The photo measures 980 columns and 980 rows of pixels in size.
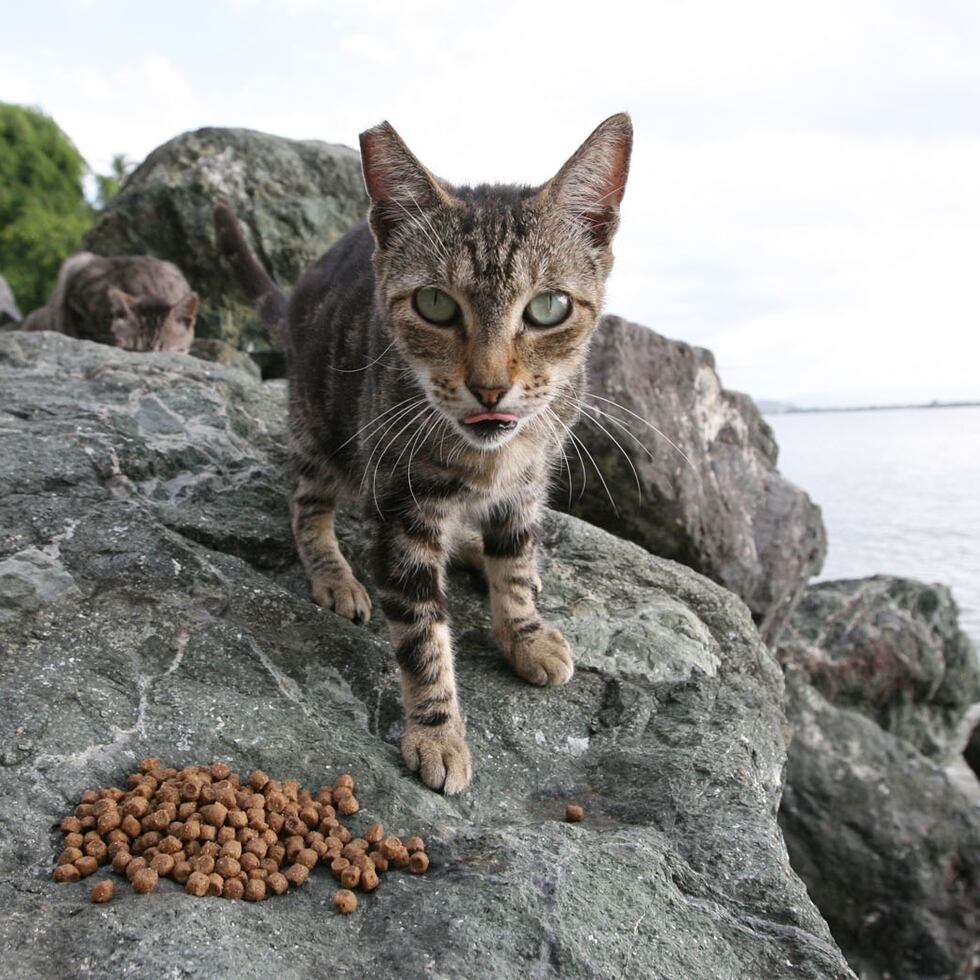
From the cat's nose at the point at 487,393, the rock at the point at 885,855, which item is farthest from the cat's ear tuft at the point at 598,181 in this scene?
the rock at the point at 885,855

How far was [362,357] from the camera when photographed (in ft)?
10.0

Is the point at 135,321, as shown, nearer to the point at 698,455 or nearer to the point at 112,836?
the point at 698,455

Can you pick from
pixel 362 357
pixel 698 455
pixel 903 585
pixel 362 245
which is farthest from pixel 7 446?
pixel 903 585

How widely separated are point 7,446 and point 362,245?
4.99 feet

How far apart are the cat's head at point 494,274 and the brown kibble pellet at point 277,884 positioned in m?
1.15

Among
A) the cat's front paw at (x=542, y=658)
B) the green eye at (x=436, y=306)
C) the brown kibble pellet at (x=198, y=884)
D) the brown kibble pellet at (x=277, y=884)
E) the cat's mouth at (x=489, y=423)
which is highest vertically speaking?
the green eye at (x=436, y=306)

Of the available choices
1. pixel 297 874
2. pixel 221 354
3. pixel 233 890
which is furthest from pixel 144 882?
pixel 221 354

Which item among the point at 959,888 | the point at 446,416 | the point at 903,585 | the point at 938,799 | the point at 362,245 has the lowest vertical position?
the point at 959,888

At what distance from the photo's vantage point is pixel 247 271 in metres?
4.31

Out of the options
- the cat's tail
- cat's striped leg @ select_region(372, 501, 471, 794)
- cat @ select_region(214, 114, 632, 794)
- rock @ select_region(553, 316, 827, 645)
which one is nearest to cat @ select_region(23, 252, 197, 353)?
the cat's tail

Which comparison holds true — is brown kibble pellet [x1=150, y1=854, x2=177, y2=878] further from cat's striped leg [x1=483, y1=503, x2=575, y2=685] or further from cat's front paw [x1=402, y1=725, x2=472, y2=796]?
cat's striped leg [x1=483, y1=503, x2=575, y2=685]

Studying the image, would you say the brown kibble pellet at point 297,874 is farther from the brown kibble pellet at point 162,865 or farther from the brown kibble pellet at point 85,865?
the brown kibble pellet at point 85,865

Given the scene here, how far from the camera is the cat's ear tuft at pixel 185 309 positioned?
6.72 meters

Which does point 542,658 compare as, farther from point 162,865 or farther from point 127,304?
point 127,304
